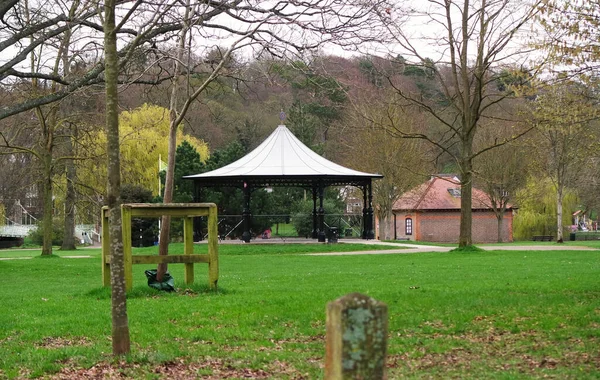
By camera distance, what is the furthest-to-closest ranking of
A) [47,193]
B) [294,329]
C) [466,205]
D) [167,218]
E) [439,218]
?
[439,218] → [47,193] → [466,205] → [167,218] → [294,329]

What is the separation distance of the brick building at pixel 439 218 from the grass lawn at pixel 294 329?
38.0 m

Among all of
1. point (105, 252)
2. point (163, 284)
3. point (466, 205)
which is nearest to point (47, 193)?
point (466, 205)

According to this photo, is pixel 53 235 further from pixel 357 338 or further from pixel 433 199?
pixel 357 338

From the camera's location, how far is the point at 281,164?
34688mm

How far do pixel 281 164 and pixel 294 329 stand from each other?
25791 mm

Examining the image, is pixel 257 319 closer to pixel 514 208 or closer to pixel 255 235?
pixel 255 235

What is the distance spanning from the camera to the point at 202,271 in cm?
2048

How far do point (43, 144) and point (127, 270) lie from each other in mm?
18744

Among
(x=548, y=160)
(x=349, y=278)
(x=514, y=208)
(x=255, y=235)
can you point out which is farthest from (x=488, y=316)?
(x=514, y=208)

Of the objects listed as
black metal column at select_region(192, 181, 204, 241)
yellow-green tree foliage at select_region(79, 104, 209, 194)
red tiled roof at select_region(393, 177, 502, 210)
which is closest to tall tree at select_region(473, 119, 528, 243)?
red tiled roof at select_region(393, 177, 502, 210)

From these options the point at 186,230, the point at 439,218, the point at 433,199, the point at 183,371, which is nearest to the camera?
the point at 183,371

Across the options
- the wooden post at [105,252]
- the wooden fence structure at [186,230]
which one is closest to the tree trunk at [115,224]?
the wooden fence structure at [186,230]

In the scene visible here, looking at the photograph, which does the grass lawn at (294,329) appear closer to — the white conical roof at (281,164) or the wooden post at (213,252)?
the wooden post at (213,252)

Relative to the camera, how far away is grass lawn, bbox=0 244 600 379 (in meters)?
7.13
